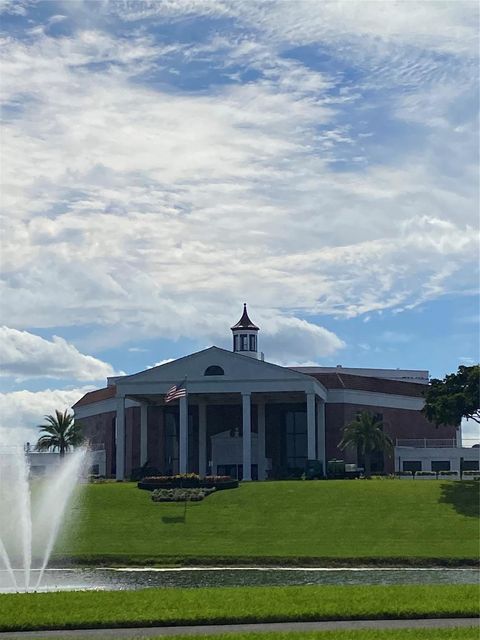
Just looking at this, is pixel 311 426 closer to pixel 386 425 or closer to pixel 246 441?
pixel 246 441

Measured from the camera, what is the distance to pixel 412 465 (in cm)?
7756

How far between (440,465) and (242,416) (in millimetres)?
15787

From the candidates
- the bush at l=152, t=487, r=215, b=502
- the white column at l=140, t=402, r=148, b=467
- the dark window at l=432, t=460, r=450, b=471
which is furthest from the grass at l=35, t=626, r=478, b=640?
the white column at l=140, t=402, r=148, b=467

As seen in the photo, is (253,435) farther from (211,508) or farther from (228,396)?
(211,508)

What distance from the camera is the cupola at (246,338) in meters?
85.2

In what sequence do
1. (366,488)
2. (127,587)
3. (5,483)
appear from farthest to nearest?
(366,488) → (5,483) → (127,587)

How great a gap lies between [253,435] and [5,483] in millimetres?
31991

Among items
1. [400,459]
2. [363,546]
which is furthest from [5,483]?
[400,459]

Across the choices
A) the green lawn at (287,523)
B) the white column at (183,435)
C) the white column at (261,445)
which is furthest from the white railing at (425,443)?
the green lawn at (287,523)

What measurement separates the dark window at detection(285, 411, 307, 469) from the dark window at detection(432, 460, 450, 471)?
1001 cm

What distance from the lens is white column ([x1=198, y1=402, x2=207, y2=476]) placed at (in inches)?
3068

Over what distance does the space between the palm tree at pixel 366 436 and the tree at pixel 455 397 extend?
9.89m

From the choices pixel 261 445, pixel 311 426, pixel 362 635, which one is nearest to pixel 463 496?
pixel 311 426

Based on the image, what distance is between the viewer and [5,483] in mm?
49906
